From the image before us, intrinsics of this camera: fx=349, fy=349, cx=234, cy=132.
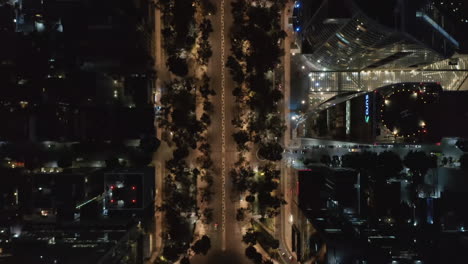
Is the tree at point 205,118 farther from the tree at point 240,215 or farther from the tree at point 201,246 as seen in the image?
the tree at point 201,246

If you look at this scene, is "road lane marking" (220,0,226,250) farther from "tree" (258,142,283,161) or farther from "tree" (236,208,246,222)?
"tree" (258,142,283,161)

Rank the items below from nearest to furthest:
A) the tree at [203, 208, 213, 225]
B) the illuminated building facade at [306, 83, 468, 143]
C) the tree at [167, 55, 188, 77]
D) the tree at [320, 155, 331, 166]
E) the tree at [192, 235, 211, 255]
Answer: the illuminated building facade at [306, 83, 468, 143], the tree at [167, 55, 188, 77], the tree at [192, 235, 211, 255], the tree at [203, 208, 213, 225], the tree at [320, 155, 331, 166]

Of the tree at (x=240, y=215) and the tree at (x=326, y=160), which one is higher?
the tree at (x=326, y=160)

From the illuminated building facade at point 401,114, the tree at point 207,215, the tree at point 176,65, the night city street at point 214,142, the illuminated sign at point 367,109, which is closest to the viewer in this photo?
the illuminated building facade at point 401,114

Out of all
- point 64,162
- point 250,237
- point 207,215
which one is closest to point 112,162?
point 64,162

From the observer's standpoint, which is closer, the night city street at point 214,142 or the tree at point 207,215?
the night city street at point 214,142

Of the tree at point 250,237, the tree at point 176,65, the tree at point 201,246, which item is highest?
the tree at point 176,65

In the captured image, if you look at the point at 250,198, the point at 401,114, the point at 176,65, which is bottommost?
the point at 250,198

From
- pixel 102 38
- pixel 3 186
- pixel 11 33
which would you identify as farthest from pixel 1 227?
pixel 102 38

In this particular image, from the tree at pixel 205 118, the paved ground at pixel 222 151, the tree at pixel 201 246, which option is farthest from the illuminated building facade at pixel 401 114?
the tree at pixel 201 246

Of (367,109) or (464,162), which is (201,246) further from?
(464,162)

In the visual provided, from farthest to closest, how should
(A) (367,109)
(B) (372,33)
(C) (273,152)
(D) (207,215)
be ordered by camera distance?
(D) (207,215)
(C) (273,152)
(A) (367,109)
(B) (372,33)

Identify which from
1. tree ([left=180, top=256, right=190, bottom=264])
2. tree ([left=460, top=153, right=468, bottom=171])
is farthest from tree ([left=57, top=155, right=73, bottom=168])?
tree ([left=460, top=153, right=468, bottom=171])
